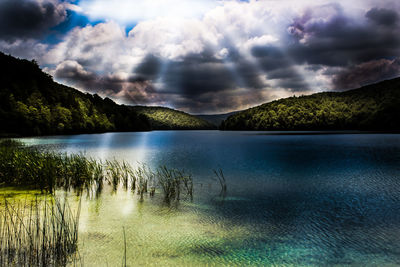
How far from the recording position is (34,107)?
7544cm

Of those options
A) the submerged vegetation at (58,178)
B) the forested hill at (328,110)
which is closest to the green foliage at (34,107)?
the submerged vegetation at (58,178)

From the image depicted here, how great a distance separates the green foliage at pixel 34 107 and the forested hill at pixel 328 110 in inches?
3856

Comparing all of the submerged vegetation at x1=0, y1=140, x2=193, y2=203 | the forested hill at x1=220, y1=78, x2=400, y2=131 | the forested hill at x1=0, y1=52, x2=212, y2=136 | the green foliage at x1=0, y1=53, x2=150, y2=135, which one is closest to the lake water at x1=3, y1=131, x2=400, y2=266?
the submerged vegetation at x1=0, y1=140, x2=193, y2=203

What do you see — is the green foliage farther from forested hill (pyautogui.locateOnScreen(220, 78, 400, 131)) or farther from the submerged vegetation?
forested hill (pyautogui.locateOnScreen(220, 78, 400, 131))

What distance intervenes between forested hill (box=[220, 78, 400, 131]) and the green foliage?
97950mm

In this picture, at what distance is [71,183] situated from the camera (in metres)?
13.8

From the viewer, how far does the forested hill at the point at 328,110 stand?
438 feet

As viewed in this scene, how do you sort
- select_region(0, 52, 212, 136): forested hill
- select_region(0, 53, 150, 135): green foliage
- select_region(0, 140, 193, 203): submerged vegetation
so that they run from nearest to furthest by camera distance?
select_region(0, 140, 193, 203): submerged vegetation → select_region(0, 52, 212, 136): forested hill → select_region(0, 53, 150, 135): green foliage

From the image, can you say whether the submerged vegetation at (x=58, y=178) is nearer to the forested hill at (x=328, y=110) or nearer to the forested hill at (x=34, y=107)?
the forested hill at (x=34, y=107)

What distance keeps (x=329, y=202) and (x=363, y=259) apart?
5842 mm

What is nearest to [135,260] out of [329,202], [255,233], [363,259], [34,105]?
[255,233]

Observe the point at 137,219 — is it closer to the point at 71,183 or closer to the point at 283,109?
the point at 71,183

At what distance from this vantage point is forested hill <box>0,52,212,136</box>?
2596 inches

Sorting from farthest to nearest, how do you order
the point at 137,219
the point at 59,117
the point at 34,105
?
the point at 59,117
the point at 34,105
the point at 137,219
